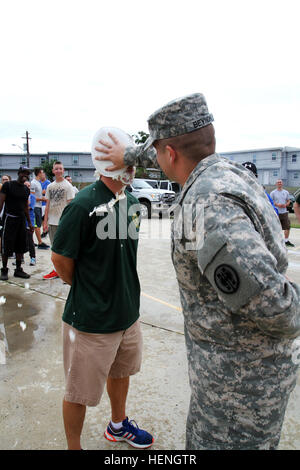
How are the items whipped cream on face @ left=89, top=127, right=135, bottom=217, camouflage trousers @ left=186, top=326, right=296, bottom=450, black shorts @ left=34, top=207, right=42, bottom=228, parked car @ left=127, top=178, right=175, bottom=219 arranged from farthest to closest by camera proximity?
parked car @ left=127, top=178, right=175, bottom=219 < black shorts @ left=34, top=207, right=42, bottom=228 < whipped cream on face @ left=89, top=127, right=135, bottom=217 < camouflage trousers @ left=186, top=326, right=296, bottom=450

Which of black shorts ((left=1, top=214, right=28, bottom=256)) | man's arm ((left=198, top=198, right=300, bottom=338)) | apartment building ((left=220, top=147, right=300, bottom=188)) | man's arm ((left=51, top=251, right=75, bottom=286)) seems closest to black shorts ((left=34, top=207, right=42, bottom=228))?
black shorts ((left=1, top=214, right=28, bottom=256))

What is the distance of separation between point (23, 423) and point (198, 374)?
5.19 feet

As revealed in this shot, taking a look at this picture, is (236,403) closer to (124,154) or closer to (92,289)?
(92,289)

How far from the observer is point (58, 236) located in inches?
72.4

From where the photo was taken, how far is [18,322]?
3.92m

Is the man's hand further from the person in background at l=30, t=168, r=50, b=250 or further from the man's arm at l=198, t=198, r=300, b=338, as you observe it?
the person in background at l=30, t=168, r=50, b=250

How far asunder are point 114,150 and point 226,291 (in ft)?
2.96

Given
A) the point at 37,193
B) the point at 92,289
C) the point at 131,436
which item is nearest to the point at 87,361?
the point at 92,289

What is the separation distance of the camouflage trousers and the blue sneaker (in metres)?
0.96

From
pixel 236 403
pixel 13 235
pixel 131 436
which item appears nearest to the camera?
pixel 236 403

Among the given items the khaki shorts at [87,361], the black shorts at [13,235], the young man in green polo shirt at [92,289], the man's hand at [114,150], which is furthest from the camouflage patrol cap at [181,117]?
the black shorts at [13,235]

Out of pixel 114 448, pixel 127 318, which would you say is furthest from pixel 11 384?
pixel 127 318

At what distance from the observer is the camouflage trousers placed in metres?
1.21

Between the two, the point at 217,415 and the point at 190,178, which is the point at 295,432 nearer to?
the point at 217,415
